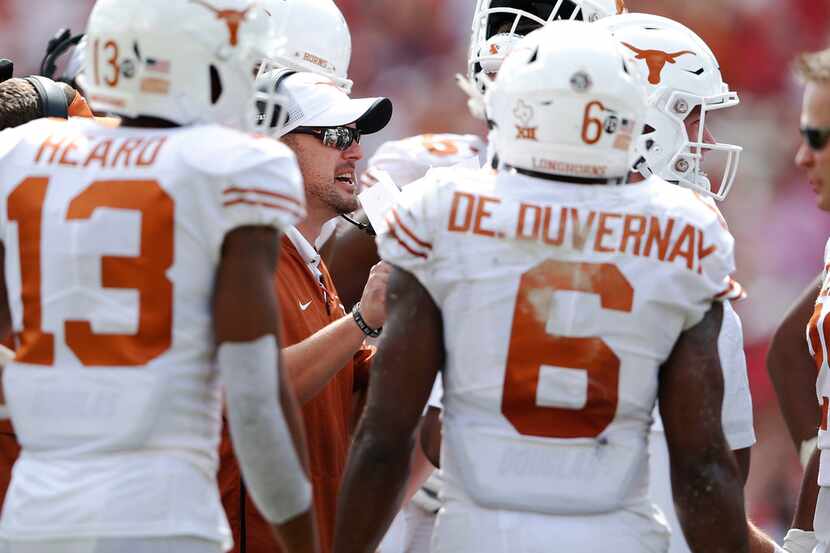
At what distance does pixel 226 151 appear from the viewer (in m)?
2.39

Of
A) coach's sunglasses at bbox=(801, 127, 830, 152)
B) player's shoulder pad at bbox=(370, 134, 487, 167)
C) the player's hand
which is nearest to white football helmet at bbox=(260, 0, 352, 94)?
player's shoulder pad at bbox=(370, 134, 487, 167)

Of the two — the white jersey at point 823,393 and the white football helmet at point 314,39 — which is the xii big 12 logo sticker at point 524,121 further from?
the white football helmet at point 314,39

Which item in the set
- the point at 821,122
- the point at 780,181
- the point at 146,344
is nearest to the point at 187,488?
the point at 146,344

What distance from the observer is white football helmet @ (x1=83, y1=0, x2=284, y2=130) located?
2.50 m

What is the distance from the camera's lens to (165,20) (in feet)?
Answer: 8.21

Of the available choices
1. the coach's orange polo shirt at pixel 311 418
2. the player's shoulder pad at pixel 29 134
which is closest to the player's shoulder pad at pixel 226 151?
the player's shoulder pad at pixel 29 134

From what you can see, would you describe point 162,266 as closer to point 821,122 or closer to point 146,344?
point 146,344

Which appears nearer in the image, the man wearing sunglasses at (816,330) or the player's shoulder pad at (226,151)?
the player's shoulder pad at (226,151)

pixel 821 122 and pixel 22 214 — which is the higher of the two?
pixel 821 122

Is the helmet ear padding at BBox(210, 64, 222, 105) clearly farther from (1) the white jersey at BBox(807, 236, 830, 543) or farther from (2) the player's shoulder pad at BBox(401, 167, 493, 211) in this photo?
(1) the white jersey at BBox(807, 236, 830, 543)

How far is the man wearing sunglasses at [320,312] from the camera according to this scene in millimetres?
3316

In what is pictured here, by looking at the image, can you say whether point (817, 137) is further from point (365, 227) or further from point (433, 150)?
point (365, 227)

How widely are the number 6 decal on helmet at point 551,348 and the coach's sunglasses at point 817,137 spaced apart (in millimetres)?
724

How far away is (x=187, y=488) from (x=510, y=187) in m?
0.80
